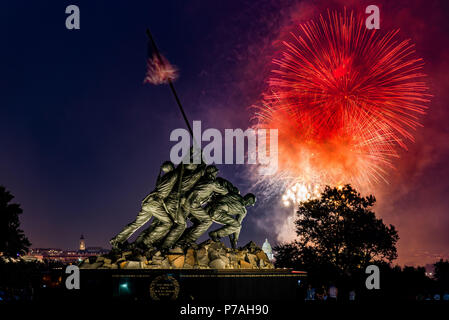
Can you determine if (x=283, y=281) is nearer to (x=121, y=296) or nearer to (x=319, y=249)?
(x=121, y=296)

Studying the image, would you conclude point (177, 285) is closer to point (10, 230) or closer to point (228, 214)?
point (228, 214)

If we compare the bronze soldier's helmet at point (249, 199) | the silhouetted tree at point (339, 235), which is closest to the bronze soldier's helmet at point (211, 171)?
the bronze soldier's helmet at point (249, 199)

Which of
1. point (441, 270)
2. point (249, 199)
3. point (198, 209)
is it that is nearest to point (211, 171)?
point (198, 209)

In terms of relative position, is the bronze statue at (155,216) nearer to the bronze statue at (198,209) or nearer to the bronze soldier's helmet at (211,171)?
the bronze statue at (198,209)

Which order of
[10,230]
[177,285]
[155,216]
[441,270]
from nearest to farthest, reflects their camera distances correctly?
[177,285] → [155,216] → [10,230] → [441,270]
